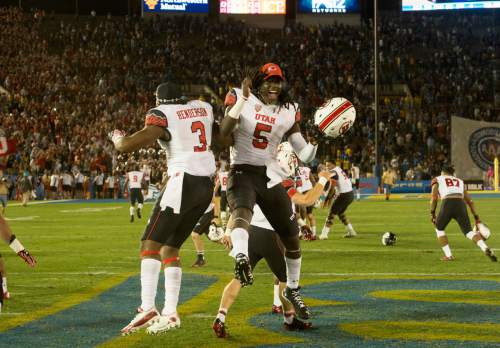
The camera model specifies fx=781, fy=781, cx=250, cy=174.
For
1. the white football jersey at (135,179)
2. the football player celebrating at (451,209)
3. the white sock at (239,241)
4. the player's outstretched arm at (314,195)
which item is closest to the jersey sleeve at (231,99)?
the player's outstretched arm at (314,195)

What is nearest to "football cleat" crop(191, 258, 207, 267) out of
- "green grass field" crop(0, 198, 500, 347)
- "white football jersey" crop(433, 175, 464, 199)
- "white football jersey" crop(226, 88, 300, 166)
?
"green grass field" crop(0, 198, 500, 347)

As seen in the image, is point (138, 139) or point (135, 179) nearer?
point (138, 139)

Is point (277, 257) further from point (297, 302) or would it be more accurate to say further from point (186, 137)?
point (186, 137)

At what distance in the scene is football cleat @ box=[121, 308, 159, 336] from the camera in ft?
20.3

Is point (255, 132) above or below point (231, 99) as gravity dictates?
below

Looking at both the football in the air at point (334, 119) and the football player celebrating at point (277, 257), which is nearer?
the football player celebrating at point (277, 257)

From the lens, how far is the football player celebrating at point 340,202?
16.5 meters

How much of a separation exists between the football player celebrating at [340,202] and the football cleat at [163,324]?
10.2 m

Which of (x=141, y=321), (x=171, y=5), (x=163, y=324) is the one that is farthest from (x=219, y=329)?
(x=171, y=5)

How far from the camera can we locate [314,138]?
7.03 meters

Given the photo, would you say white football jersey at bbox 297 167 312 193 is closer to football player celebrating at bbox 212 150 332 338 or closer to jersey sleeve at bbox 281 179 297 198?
football player celebrating at bbox 212 150 332 338

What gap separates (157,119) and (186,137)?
0.29 meters

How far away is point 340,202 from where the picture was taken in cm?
1695

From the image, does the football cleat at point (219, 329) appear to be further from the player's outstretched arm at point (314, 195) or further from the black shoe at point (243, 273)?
the player's outstretched arm at point (314, 195)
